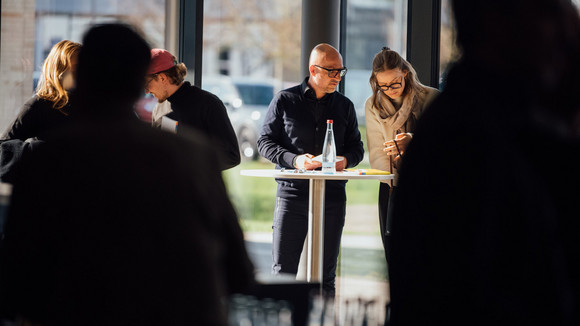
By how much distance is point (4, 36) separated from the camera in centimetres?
561

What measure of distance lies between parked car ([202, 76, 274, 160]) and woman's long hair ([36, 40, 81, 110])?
5683 millimetres

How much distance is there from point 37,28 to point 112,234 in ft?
16.2

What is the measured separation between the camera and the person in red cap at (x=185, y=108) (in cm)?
376

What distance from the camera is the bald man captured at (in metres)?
4.19

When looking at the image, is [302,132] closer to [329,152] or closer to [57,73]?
[329,152]

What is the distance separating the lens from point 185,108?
151 inches

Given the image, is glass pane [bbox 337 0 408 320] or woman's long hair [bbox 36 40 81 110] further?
glass pane [bbox 337 0 408 320]

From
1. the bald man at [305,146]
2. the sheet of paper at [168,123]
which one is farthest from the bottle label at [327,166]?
the sheet of paper at [168,123]

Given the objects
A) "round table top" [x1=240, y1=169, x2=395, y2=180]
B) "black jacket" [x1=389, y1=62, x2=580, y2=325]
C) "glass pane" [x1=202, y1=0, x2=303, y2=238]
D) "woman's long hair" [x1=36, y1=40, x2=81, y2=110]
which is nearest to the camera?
"black jacket" [x1=389, y1=62, x2=580, y2=325]

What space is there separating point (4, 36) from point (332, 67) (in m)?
2.95

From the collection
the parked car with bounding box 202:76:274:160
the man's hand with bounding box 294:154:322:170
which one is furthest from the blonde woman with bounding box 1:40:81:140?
the parked car with bounding box 202:76:274:160

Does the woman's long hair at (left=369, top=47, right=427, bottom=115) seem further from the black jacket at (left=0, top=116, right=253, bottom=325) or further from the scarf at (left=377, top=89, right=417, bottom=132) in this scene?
the black jacket at (left=0, top=116, right=253, bottom=325)

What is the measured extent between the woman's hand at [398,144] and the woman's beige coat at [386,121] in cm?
12

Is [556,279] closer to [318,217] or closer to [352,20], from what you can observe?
[318,217]
